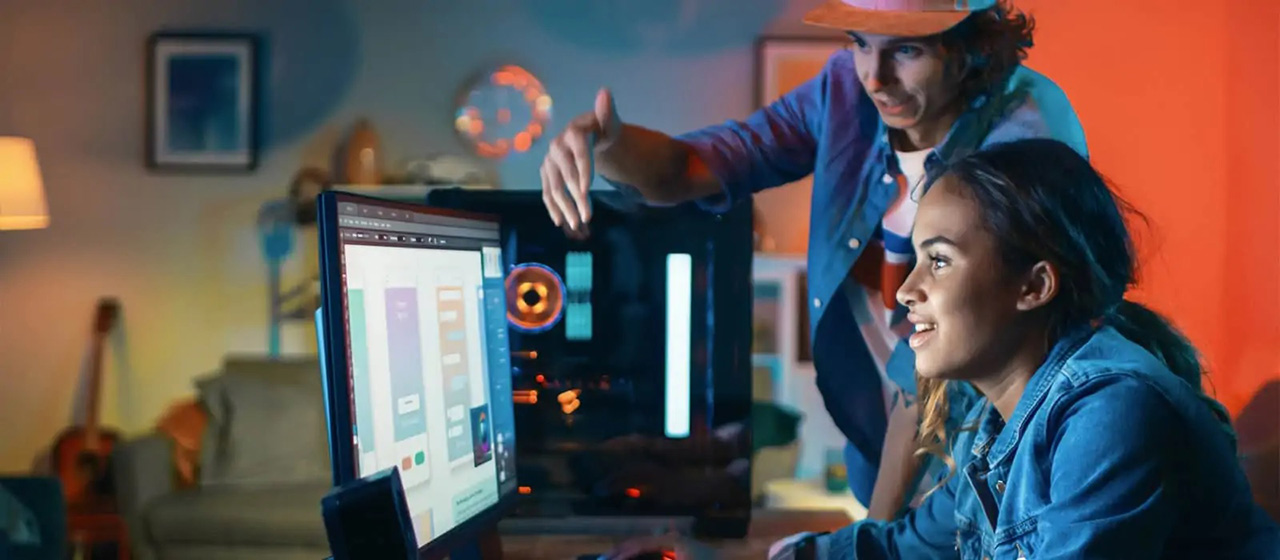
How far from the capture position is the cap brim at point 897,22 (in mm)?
1232

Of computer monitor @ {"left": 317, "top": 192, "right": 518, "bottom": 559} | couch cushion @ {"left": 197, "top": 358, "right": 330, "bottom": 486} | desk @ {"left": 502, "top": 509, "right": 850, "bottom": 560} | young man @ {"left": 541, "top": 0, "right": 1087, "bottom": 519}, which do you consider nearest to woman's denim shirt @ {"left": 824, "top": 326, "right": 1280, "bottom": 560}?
desk @ {"left": 502, "top": 509, "right": 850, "bottom": 560}

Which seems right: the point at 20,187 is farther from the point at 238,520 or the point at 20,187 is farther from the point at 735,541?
the point at 735,541

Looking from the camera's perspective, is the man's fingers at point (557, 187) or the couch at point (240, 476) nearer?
the man's fingers at point (557, 187)

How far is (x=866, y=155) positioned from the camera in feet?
4.50

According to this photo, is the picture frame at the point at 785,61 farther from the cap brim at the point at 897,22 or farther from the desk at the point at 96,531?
the desk at the point at 96,531

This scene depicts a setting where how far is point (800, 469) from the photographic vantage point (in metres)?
1.83

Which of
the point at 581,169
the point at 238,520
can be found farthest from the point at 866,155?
the point at 238,520

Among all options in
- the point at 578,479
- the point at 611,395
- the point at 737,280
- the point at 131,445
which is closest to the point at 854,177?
the point at 737,280

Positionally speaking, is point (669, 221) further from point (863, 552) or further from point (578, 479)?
point (863, 552)

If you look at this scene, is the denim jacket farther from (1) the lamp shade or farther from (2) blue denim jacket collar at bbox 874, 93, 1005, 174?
(1) the lamp shade

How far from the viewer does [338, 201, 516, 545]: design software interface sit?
798 mm

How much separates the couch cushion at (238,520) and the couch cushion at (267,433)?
79mm

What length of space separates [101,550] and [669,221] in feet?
6.13

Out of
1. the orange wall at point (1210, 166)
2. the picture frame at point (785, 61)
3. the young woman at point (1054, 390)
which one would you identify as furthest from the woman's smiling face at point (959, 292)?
the picture frame at point (785, 61)
